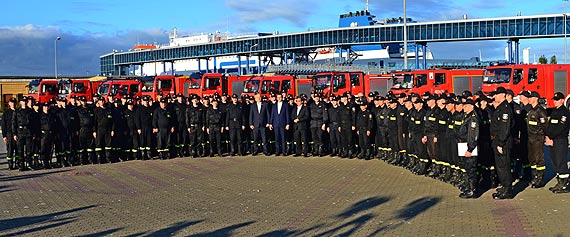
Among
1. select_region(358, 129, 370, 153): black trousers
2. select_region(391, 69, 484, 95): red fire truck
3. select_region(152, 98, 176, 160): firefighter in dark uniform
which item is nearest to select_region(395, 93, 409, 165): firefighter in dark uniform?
select_region(358, 129, 370, 153): black trousers

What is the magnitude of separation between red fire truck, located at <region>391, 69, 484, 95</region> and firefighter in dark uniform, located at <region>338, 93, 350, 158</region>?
1265cm

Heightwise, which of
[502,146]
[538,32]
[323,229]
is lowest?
[323,229]

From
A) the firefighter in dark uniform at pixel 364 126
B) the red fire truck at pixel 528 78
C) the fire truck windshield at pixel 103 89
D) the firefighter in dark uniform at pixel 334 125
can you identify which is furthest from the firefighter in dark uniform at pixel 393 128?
the fire truck windshield at pixel 103 89

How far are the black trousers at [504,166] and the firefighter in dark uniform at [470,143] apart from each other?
383mm

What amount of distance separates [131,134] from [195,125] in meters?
1.82

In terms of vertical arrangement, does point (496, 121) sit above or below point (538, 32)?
below

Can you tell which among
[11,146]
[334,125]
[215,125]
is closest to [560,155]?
[334,125]

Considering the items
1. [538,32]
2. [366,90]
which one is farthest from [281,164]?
[538,32]

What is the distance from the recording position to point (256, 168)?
52.3ft

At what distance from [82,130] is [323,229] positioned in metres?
10.4

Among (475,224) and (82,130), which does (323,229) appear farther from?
(82,130)

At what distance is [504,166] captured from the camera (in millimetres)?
11094

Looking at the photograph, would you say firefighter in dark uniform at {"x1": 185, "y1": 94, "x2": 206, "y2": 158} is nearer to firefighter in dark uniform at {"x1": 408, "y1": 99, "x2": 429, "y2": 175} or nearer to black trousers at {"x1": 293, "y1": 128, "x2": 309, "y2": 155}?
black trousers at {"x1": 293, "y1": 128, "x2": 309, "y2": 155}

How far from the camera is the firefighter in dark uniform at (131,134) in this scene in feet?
60.0
